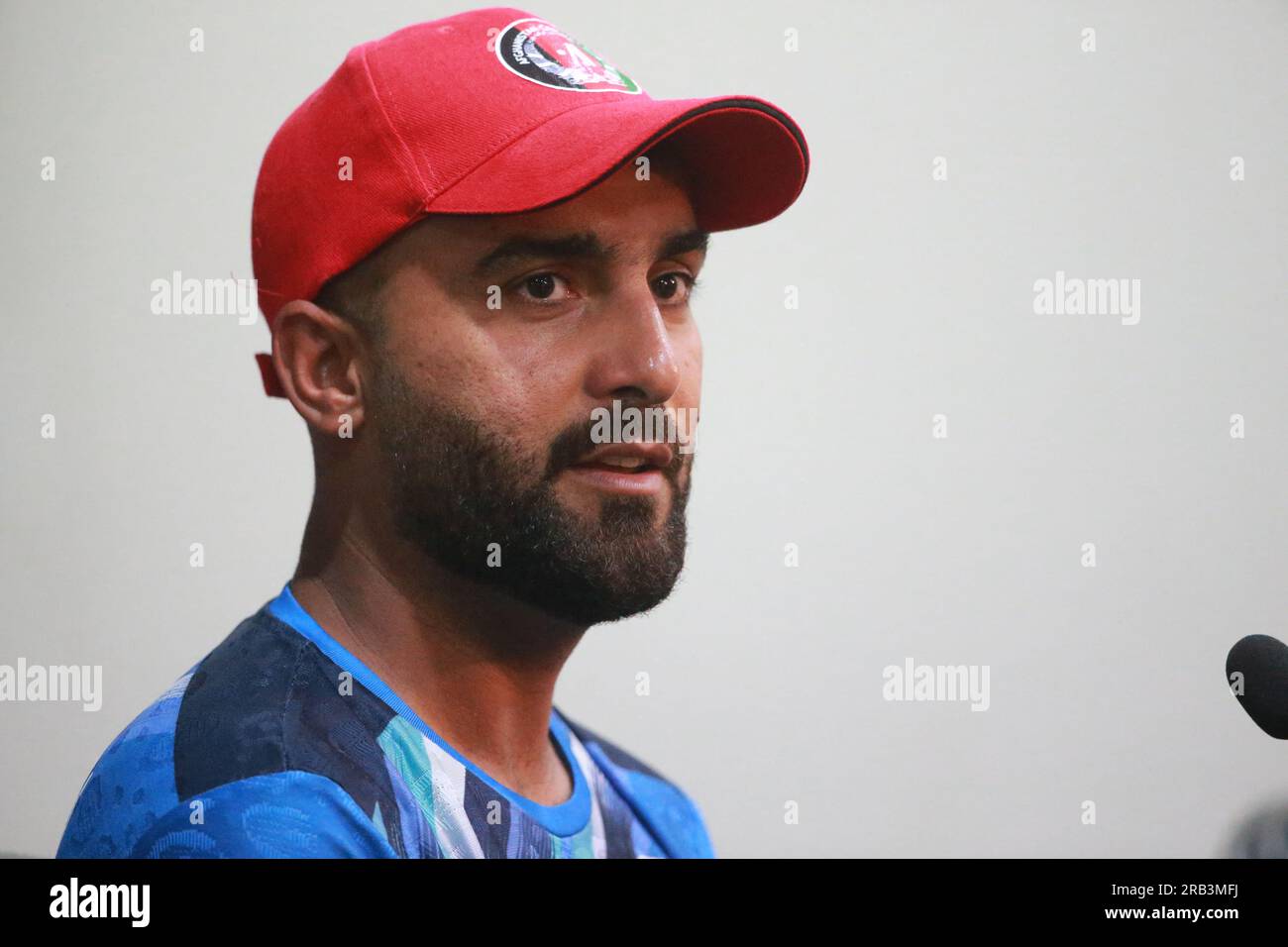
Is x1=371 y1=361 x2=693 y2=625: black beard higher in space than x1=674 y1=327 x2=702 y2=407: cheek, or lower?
lower

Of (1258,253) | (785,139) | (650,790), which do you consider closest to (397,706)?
(650,790)

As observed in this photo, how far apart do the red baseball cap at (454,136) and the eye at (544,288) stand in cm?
7

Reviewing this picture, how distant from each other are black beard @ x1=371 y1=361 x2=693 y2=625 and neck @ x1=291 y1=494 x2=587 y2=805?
27 mm

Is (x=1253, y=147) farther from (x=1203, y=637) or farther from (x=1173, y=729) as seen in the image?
(x=1173, y=729)

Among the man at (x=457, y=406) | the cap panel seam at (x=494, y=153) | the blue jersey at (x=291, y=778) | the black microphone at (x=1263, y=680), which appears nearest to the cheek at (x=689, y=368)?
the man at (x=457, y=406)

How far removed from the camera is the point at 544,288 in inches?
42.6

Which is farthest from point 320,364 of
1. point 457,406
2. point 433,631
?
point 433,631

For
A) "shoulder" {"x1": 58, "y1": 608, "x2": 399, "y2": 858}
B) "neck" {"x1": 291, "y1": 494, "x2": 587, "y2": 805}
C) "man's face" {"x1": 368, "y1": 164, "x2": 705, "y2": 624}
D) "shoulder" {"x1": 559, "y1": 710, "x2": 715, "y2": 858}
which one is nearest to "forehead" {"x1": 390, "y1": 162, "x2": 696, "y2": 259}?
"man's face" {"x1": 368, "y1": 164, "x2": 705, "y2": 624}

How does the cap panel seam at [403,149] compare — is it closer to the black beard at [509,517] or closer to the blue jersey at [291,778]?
the black beard at [509,517]

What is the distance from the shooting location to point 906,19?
5.62ft

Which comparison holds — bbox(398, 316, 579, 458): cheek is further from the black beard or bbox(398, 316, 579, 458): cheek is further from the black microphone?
the black microphone

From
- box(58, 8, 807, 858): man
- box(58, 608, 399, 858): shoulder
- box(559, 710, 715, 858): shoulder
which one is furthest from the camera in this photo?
box(559, 710, 715, 858): shoulder

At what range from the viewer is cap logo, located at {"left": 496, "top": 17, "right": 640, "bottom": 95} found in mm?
1103

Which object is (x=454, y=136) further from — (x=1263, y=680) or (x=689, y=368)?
(x=1263, y=680)
